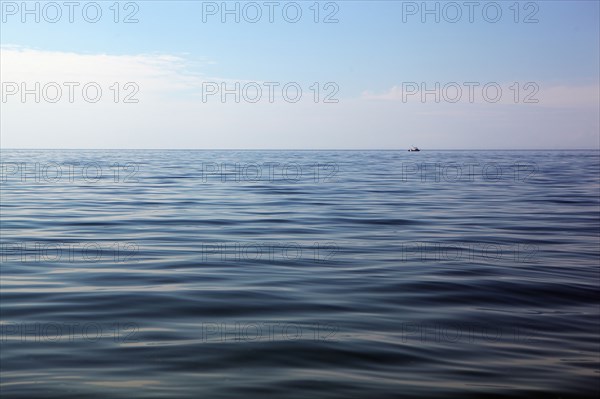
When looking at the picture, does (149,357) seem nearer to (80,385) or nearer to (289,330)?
(80,385)

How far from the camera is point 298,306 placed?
805 cm

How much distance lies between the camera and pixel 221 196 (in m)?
23.4

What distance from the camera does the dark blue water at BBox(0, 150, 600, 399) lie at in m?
5.60

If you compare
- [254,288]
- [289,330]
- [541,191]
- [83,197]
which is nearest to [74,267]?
[254,288]

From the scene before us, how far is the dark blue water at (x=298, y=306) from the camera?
221 inches
